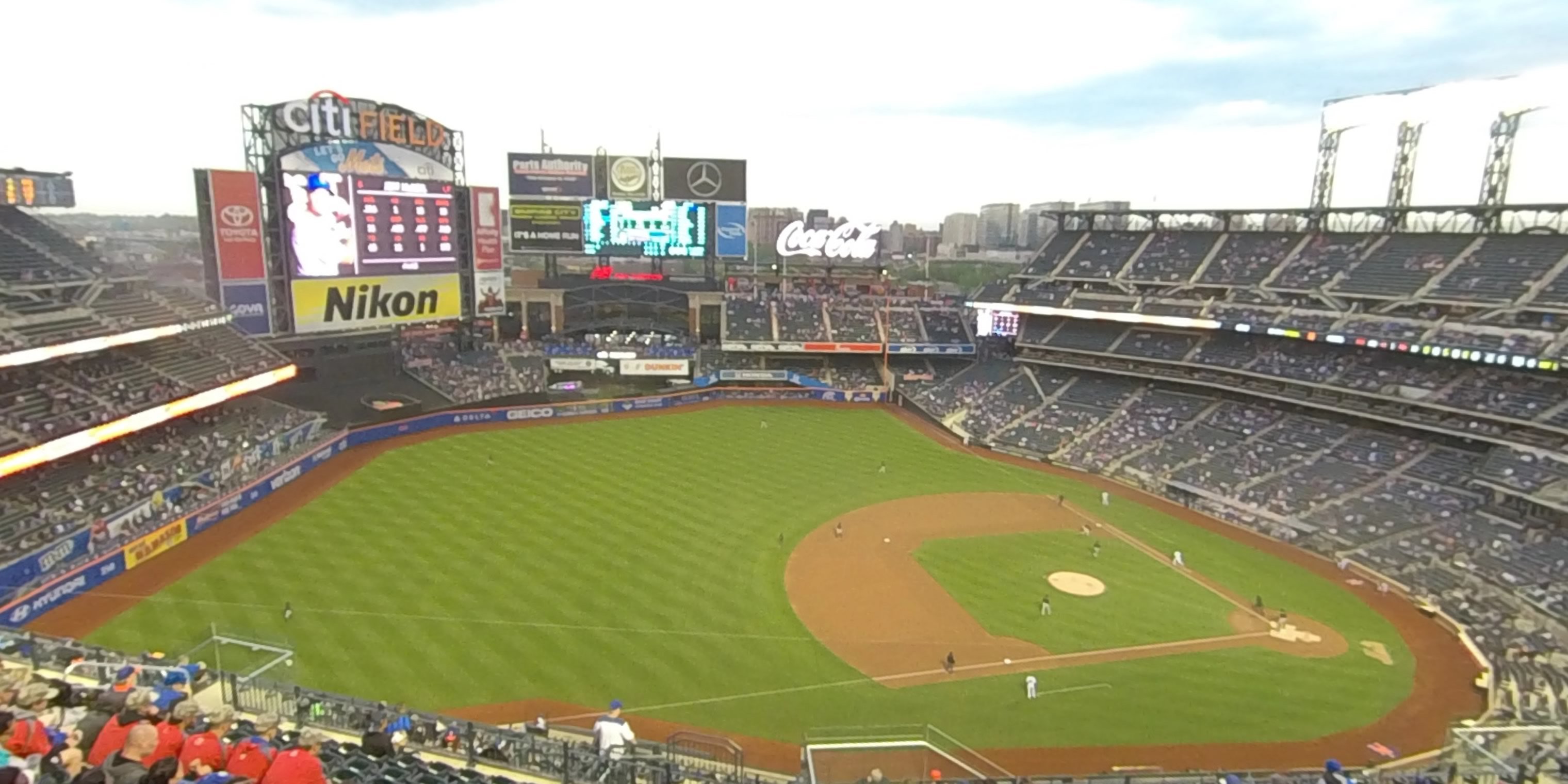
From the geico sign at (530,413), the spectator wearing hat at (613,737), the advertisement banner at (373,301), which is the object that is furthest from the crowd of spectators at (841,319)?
the spectator wearing hat at (613,737)

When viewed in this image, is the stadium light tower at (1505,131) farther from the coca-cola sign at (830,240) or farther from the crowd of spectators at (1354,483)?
the coca-cola sign at (830,240)

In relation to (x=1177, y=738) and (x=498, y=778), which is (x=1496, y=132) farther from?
(x=498, y=778)

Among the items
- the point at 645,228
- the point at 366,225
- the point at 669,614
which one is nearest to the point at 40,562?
the point at 669,614

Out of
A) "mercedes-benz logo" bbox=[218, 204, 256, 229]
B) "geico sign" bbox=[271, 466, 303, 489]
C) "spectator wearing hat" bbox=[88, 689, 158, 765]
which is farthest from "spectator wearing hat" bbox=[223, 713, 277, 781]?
"mercedes-benz logo" bbox=[218, 204, 256, 229]

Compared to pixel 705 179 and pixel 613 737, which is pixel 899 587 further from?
pixel 705 179

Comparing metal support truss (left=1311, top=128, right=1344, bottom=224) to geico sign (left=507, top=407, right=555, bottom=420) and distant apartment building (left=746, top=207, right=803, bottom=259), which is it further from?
distant apartment building (left=746, top=207, right=803, bottom=259)

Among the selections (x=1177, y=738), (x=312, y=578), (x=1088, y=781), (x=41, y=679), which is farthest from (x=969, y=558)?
(x=41, y=679)
